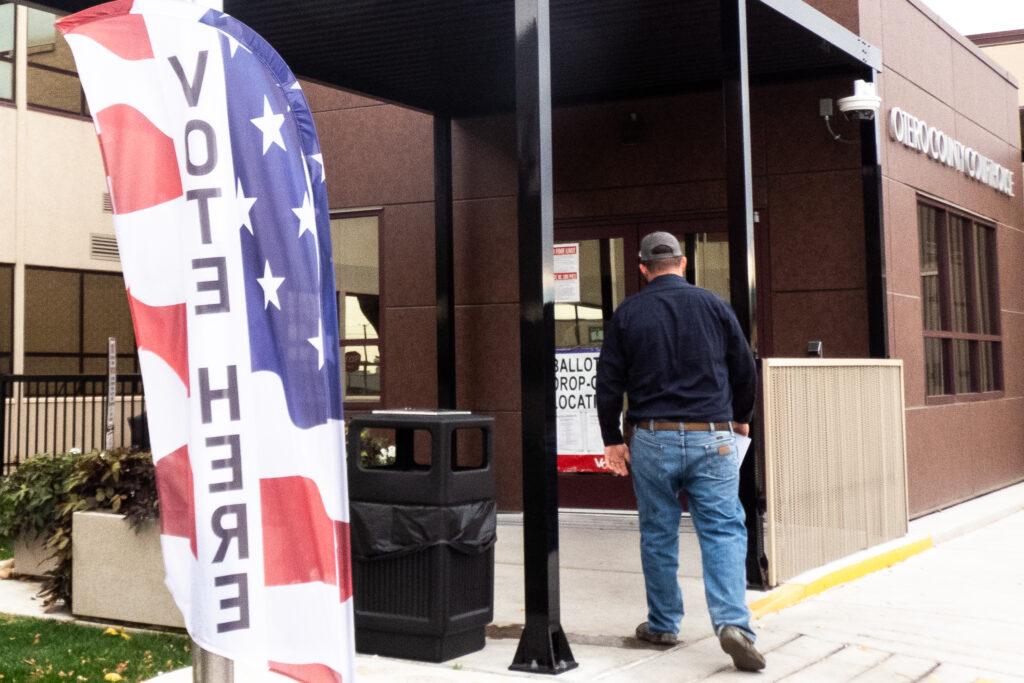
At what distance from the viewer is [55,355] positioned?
21.9 meters

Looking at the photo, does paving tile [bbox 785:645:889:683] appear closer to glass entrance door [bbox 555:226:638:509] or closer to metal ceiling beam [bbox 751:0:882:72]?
metal ceiling beam [bbox 751:0:882:72]

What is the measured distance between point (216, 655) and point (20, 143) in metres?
19.8

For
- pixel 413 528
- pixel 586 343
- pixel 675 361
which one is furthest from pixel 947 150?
pixel 413 528

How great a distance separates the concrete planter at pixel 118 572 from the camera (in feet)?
22.7

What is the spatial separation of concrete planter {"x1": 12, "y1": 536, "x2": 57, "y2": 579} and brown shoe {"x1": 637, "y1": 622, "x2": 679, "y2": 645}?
4.05 metres

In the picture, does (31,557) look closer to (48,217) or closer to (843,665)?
(843,665)

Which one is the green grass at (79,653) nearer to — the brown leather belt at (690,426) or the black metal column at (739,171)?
the brown leather belt at (690,426)

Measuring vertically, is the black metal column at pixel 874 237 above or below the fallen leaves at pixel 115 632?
above

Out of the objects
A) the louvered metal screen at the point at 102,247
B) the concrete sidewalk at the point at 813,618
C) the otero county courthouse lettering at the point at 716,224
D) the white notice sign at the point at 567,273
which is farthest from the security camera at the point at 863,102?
the louvered metal screen at the point at 102,247

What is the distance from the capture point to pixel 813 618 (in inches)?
281

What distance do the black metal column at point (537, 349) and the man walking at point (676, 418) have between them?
405mm

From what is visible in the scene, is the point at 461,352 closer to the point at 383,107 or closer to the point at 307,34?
the point at 383,107

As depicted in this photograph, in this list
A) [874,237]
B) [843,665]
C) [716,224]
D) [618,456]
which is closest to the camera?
[843,665]

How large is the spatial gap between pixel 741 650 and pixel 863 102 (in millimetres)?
5375
